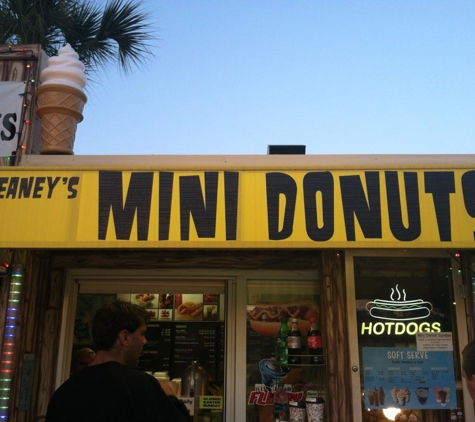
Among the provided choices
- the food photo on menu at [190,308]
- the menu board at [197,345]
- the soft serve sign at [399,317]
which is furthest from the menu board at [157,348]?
the soft serve sign at [399,317]

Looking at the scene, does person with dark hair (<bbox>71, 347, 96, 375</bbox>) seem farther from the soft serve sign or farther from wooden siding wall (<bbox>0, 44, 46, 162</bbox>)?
the soft serve sign

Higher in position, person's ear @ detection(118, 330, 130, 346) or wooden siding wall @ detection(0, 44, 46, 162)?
wooden siding wall @ detection(0, 44, 46, 162)

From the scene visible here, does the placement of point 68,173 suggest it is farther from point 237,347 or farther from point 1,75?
point 237,347

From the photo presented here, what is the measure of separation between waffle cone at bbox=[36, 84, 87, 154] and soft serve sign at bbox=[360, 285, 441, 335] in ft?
11.0

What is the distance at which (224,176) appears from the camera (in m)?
4.09

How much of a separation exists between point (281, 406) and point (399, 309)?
1.42 meters

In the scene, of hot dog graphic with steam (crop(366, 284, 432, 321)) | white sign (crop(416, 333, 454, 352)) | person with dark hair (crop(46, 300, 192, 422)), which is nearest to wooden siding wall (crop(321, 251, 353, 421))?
hot dog graphic with steam (crop(366, 284, 432, 321))

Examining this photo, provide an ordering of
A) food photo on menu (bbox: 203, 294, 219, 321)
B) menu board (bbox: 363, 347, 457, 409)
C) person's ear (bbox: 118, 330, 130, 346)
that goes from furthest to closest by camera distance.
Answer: food photo on menu (bbox: 203, 294, 219, 321) < menu board (bbox: 363, 347, 457, 409) < person's ear (bbox: 118, 330, 130, 346)

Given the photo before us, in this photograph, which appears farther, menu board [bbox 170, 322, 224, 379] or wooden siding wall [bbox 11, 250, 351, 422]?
menu board [bbox 170, 322, 224, 379]

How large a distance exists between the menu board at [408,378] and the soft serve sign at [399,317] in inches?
6.8

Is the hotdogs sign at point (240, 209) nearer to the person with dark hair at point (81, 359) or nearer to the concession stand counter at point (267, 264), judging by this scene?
the concession stand counter at point (267, 264)

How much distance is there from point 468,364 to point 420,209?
5.88 feet

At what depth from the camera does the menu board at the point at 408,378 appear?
14.7 feet

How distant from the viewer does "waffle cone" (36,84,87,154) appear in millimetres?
5016
